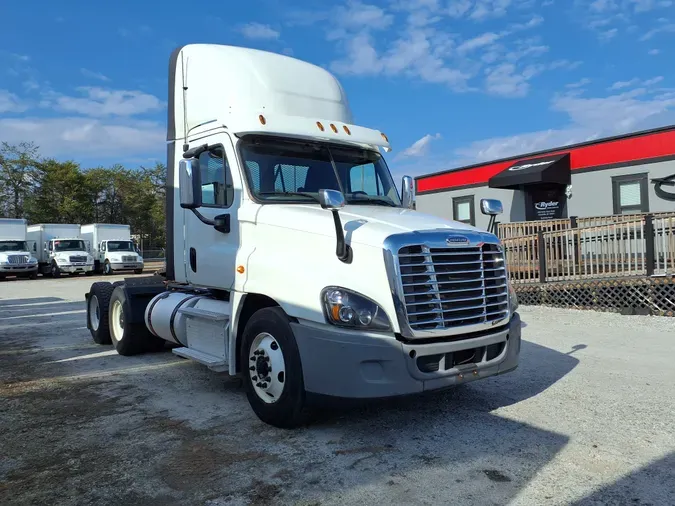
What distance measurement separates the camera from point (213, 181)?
521cm

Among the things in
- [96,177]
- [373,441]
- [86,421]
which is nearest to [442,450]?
[373,441]

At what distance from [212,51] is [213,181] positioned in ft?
5.55

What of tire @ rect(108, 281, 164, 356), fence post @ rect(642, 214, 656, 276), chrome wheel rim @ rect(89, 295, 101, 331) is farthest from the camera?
fence post @ rect(642, 214, 656, 276)

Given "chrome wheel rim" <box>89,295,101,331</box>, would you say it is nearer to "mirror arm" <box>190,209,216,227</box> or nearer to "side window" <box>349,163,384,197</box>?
"mirror arm" <box>190,209,216,227</box>

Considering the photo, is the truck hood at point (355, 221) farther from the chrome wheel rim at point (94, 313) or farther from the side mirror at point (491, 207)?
the chrome wheel rim at point (94, 313)

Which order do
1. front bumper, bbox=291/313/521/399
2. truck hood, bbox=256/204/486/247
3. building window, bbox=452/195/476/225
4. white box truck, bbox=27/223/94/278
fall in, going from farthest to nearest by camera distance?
white box truck, bbox=27/223/94/278 < building window, bbox=452/195/476/225 < truck hood, bbox=256/204/486/247 < front bumper, bbox=291/313/521/399

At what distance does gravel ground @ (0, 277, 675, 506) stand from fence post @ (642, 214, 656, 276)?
3.97m

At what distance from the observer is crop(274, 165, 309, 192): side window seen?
196 inches

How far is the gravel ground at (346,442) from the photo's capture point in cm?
326

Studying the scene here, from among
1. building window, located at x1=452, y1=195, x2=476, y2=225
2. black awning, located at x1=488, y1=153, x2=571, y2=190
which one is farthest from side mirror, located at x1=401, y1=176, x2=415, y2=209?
building window, located at x1=452, y1=195, x2=476, y2=225

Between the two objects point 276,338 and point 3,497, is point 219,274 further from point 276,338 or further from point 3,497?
point 3,497

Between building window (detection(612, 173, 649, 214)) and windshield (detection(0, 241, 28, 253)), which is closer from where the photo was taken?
building window (detection(612, 173, 649, 214))

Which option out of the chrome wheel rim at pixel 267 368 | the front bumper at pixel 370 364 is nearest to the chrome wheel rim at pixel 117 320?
the chrome wheel rim at pixel 267 368

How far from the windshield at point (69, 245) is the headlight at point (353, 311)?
31.3 metres
